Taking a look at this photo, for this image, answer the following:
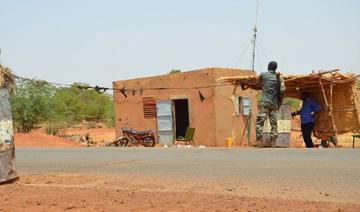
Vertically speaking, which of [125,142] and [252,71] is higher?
[252,71]

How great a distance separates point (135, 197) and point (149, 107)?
61.5 feet

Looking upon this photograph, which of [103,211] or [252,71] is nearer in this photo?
[103,211]

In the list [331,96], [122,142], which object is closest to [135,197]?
[331,96]

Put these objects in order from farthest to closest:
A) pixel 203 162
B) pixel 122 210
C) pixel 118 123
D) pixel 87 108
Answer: pixel 87 108
pixel 118 123
pixel 203 162
pixel 122 210

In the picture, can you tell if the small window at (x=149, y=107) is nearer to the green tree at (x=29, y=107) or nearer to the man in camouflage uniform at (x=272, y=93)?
the green tree at (x=29, y=107)

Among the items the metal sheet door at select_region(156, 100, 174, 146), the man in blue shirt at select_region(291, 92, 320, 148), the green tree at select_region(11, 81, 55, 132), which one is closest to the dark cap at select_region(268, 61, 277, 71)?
the man in blue shirt at select_region(291, 92, 320, 148)

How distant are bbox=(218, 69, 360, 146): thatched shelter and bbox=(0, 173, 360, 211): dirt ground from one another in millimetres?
8498

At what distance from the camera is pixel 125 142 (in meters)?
24.0

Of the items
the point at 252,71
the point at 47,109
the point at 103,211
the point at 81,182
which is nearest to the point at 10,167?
the point at 81,182

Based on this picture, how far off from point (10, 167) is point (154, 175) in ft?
8.31

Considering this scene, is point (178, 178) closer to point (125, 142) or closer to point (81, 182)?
point (81, 182)

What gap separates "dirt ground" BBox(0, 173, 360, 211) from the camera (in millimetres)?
6594

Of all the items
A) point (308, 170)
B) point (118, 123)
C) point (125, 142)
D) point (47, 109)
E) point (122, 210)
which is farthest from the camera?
point (47, 109)

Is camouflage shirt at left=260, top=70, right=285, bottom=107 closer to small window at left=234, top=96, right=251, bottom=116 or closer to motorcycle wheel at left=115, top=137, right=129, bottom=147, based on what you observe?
small window at left=234, top=96, right=251, bottom=116
